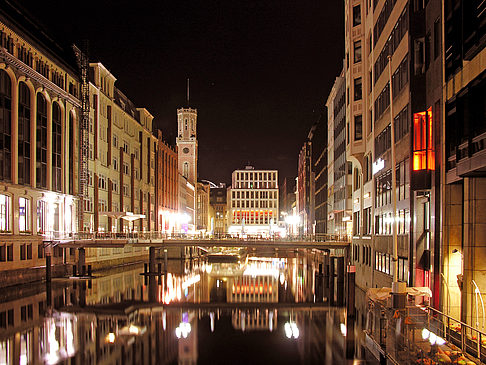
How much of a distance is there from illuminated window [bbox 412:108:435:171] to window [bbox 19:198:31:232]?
135 ft

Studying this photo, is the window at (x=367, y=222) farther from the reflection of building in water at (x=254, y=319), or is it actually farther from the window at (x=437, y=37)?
the window at (x=437, y=37)

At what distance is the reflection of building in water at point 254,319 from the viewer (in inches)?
1388

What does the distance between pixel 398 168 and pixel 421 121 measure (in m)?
6.30

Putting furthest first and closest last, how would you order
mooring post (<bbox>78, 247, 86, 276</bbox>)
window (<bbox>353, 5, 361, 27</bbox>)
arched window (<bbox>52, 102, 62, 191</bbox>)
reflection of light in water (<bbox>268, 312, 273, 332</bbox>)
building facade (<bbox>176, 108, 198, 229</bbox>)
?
building facade (<bbox>176, 108, 198, 229</bbox>)
arched window (<bbox>52, 102, 62, 191</bbox>)
mooring post (<bbox>78, 247, 86, 276</bbox>)
window (<bbox>353, 5, 361, 27</bbox>)
reflection of light in water (<bbox>268, 312, 273, 332</bbox>)

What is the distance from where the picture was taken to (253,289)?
56.7 metres

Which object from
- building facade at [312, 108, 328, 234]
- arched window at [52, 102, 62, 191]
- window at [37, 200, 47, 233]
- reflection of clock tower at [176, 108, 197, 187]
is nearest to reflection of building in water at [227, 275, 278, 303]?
window at [37, 200, 47, 233]

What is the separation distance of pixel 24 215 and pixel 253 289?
79.7ft

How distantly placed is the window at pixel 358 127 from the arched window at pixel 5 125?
3271 centimetres

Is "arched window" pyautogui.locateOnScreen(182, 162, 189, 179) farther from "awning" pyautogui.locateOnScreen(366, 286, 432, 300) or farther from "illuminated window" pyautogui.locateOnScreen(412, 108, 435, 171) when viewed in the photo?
"awning" pyautogui.locateOnScreen(366, 286, 432, 300)

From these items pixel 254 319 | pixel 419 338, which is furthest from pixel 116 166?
pixel 419 338

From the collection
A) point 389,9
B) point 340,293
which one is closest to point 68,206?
point 340,293

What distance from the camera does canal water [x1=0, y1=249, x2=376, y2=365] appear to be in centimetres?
2678

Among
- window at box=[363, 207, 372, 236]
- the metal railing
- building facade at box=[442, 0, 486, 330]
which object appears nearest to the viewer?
the metal railing

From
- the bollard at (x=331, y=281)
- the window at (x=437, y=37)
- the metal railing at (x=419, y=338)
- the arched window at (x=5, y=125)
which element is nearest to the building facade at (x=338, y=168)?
the bollard at (x=331, y=281)
